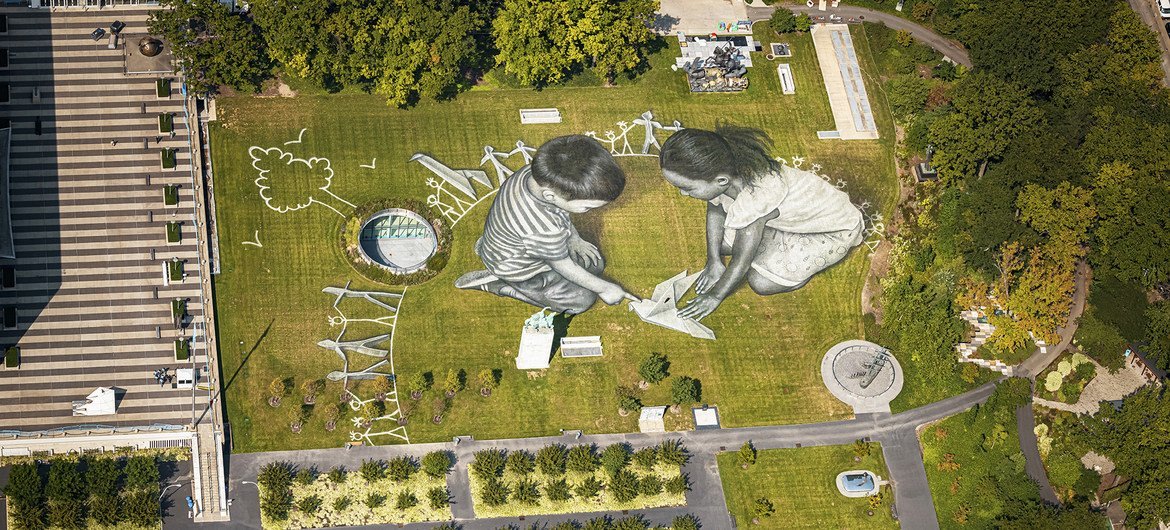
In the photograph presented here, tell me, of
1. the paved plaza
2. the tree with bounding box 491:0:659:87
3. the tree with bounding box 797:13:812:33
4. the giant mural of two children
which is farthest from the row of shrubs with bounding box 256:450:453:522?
the tree with bounding box 797:13:812:33

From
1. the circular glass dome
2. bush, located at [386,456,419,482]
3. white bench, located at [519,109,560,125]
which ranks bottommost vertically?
bush, located at [386,456,419,482]

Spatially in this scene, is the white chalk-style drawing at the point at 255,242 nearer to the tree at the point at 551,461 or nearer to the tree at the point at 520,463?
the tree at the point at 520,463

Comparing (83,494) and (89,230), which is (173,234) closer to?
(89,230)

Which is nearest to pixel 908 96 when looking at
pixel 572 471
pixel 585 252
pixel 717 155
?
pixel 717 155

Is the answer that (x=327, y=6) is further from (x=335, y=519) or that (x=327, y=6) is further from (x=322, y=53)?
(x=335, y=519)

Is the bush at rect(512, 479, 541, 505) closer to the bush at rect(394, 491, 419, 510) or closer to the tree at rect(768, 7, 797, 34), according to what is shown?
the bush at rect(394, 491, 419, 510)

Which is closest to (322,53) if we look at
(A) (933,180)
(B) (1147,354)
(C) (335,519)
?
(C) (335,519)
